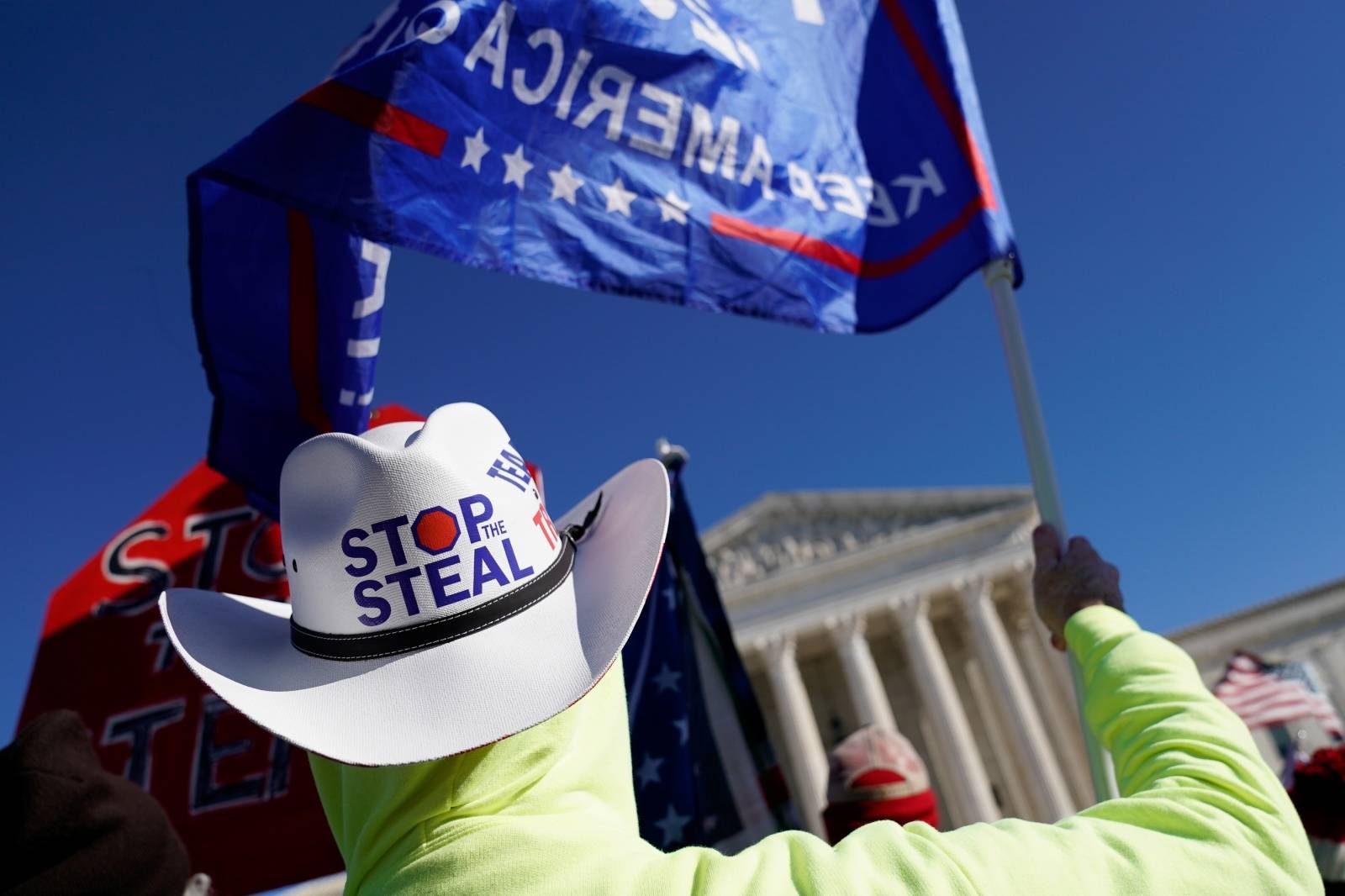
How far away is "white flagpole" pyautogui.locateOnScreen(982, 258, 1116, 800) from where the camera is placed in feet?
7.11

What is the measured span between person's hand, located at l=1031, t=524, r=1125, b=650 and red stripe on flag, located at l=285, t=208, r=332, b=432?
2264 mm

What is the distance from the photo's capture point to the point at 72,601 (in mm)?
4723

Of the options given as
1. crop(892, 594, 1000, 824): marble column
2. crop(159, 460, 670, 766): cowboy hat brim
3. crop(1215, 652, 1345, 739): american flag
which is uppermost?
crop(159, 460, 670, 766): cowboy hat brim

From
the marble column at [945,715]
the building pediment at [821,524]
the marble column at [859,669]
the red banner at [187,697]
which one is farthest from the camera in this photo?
the building pediment at [821,524]

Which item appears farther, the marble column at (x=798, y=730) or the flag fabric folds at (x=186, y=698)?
the marble column at (x=798, y=730)

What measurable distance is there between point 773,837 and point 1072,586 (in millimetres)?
1185

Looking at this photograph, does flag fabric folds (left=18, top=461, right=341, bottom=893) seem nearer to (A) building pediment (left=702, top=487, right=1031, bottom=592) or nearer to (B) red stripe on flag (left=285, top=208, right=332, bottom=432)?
(B) red stripe on flag (left=285, top=208, right=332, bottom=432)

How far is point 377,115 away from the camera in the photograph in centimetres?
257

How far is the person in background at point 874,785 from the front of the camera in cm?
338

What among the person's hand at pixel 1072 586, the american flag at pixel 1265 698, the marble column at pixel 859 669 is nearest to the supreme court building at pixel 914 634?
the marble column at pixel 859 669

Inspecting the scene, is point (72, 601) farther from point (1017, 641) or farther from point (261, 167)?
point (1017, 641)

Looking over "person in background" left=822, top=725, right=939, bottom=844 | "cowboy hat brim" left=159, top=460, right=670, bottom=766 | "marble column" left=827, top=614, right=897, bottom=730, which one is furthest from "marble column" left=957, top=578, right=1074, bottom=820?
"cowboy hat brim" left=159, top=460, right=670, bottom=766

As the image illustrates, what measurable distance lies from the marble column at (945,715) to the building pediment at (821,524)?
9.06 feet

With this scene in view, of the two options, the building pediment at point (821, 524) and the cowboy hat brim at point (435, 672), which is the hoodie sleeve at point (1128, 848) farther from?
the building pediment at point (821, 524)
